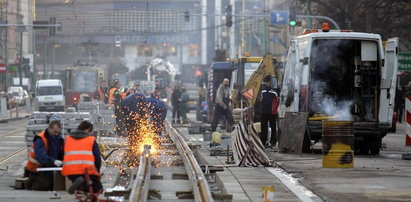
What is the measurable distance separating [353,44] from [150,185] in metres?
10.5

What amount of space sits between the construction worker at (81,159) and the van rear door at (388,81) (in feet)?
40.4

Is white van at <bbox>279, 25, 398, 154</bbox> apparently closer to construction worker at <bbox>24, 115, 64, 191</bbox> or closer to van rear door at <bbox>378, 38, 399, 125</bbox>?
van rear door at <bbox>378, 38, 399, 125</bbox>

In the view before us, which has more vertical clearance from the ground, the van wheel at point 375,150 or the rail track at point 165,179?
the rail track at point 165,179

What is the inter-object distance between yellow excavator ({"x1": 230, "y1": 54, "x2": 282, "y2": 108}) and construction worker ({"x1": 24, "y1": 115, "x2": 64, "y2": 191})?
41.2ft

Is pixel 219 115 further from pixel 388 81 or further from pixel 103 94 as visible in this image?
pixel 388 81

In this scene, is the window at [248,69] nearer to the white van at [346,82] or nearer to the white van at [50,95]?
the white van at [346,82]

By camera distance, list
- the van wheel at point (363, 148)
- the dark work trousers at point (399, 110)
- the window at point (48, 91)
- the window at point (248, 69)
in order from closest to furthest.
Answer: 1. the van wheel at point (363, 148)
2. the window at point (248, 69)
3. the dark work trousers at point (399, 110)
4. the window at point (48, 91)

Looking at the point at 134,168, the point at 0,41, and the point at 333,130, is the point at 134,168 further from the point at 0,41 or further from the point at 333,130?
the point at 0,41

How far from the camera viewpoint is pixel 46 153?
52.3ft

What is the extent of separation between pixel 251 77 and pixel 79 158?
21498mm

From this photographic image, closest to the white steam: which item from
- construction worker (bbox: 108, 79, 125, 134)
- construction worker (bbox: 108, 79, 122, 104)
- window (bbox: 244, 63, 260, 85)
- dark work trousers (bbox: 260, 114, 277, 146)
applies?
dark work trousers (bbox: 260, 114, 277, 146)

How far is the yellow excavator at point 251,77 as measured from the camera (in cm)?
3412

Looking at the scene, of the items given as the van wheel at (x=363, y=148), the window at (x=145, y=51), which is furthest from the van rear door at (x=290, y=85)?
the window at (x=145, y=51)

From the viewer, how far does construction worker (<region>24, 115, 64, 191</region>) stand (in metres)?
15.8
